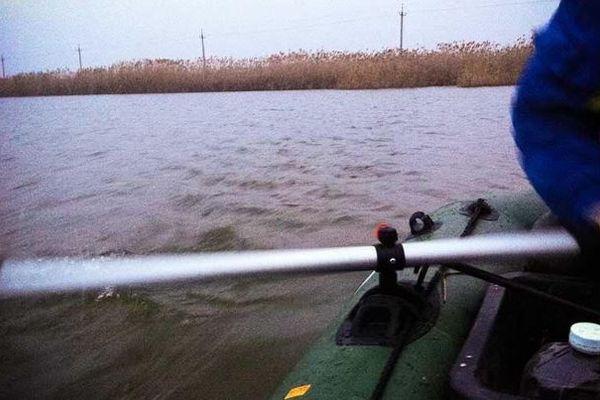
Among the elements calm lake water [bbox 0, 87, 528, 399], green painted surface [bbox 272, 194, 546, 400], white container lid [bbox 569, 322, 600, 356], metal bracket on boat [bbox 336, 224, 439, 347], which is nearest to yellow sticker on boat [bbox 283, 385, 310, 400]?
green painted surface [bbox 272, 194, 546, 400]

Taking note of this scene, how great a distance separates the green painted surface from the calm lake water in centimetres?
102

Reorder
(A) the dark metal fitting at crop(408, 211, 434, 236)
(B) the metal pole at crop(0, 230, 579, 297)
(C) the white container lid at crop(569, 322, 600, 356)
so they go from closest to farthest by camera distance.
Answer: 1. (C) the white container lid at crop(569, 322, 600, 356)
2. (B) the metal pole at crop(0, 230, 579, 297)
3. (A) the dark metal fitting at crop(408, 211, 434, 236)

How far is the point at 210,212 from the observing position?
5.00 meters

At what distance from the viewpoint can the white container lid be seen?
1073 mm

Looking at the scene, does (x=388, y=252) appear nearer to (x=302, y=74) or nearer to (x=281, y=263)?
(x=281, y=263)

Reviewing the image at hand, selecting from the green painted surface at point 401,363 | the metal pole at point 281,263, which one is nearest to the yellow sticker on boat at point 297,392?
the green painted surface at point 401,363

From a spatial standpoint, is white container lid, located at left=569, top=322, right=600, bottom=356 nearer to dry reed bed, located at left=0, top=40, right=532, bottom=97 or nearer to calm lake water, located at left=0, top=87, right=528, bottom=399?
calm lake water, located at left=0, top=87, right=528, bottom=399

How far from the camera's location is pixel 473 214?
2441 mm

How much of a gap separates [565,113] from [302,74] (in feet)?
61.1

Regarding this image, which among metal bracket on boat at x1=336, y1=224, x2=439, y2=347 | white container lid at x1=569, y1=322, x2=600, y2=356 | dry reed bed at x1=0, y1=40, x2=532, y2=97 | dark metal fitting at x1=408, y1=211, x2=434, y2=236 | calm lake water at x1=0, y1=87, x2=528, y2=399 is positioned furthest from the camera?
dry reed bed at x1=0, y1=40, x2=532, y2=97

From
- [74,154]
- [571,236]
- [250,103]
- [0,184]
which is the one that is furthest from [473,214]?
[250,103]

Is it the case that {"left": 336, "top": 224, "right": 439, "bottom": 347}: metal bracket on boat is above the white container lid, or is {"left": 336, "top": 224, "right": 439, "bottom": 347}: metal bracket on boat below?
below

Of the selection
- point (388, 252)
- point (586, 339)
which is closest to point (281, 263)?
point (388, 252)

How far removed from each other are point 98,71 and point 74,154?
54.4 ft
